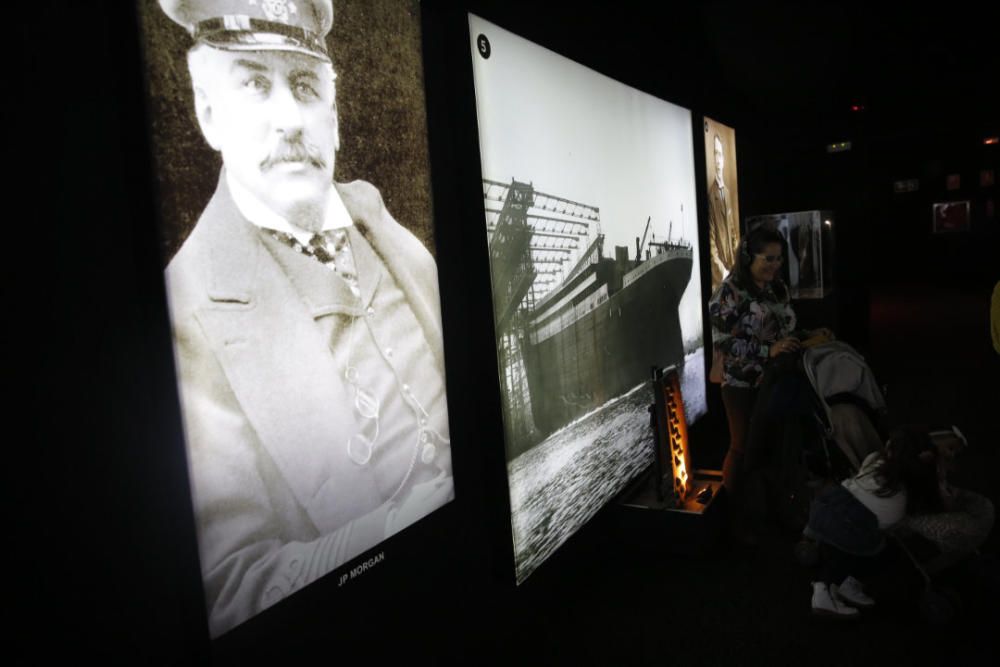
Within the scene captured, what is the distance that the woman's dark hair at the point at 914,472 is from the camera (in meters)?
2.47

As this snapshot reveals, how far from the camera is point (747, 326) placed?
3406mm

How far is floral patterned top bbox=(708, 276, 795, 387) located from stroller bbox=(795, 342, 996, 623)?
31 cm

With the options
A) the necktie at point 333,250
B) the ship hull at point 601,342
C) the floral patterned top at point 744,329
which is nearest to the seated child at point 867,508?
the floral patterned top at point 744,329

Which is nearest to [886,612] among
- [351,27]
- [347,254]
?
[347,254]

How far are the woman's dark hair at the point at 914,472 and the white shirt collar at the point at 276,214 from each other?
2128 millimetres

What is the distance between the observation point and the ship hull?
2623 millimetres

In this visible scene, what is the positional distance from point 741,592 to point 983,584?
0.91 m

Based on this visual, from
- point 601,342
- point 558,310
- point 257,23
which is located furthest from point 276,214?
point 601,342

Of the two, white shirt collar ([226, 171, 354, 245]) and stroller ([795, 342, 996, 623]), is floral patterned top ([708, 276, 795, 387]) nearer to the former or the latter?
stroller ([795, 342, 996, 623])

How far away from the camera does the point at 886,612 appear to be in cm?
259

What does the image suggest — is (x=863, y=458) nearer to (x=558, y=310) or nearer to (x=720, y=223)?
(x=558, y=310)

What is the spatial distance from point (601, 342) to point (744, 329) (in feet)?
2.79

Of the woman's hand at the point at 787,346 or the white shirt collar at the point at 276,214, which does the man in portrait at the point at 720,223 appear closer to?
the woman's hand at the point at 787,346

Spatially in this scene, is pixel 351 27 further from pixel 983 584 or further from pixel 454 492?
pixel 983 584
